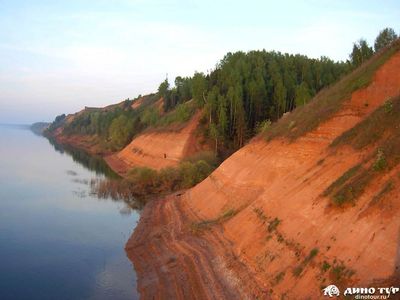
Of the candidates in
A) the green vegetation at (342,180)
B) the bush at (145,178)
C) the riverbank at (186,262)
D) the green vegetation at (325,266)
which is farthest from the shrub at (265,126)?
the green vegetation at (325,266)

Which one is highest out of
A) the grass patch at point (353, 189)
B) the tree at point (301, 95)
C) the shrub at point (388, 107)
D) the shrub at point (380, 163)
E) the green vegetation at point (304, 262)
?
the tree at point (301, 95)

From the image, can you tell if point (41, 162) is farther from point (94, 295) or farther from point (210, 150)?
point (94, 295)

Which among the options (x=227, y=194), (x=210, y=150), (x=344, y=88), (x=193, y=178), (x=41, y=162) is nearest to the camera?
(x=344, y=88)

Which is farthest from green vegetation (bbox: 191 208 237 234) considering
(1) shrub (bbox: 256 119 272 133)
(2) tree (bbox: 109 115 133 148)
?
(2) tree (bbox: 109 115 133 148)

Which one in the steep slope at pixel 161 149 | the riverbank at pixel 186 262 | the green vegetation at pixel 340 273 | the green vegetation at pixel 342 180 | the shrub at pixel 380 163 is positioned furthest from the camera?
the steep slope at pixel 161 149

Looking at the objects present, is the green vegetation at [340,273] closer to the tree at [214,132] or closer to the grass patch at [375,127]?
the grass patch at [375,127]

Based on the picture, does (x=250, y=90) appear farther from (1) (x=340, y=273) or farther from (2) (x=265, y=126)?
(1) (x=340, y=273)

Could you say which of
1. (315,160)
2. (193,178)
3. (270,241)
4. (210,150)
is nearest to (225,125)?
(210,150)
